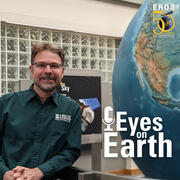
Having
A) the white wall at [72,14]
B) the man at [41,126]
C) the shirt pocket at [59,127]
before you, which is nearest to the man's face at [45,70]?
the man at [41,126]

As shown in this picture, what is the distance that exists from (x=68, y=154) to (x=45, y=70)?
253mm

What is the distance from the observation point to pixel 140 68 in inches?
43.6

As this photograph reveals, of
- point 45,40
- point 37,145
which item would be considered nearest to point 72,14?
point 45,40

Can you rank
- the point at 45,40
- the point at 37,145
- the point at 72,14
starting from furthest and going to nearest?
the point at 72,14
the point at 45,40
the point at 37,145

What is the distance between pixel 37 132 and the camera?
1030 millimetres

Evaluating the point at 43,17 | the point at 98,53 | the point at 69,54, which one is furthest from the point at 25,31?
the point at 98,53

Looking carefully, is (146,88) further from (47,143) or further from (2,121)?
(2,121)

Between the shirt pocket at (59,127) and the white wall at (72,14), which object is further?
the white wall at (72,14)

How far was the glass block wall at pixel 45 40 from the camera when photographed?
129 inches

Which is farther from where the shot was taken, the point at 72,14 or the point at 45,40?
the point at 72,14

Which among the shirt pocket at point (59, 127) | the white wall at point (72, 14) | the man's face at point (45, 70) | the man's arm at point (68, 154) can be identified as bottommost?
the man's arm at point (68, 154)

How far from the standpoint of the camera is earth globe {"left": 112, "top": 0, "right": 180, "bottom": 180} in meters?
1.03

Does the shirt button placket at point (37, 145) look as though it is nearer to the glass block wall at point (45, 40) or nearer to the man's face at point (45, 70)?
the man's face at point (45, 70)

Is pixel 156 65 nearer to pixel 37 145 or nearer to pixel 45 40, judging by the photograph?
pixel 37 145
